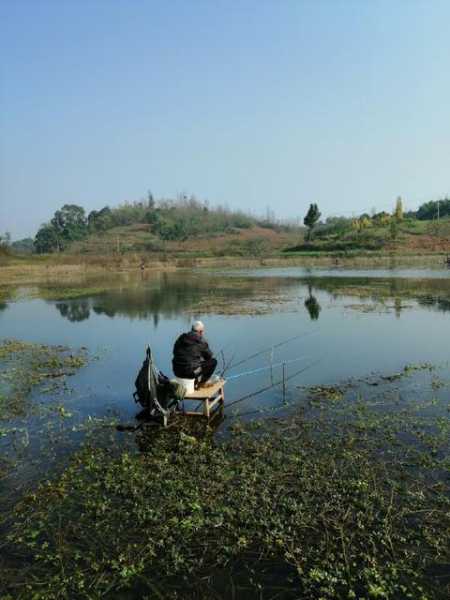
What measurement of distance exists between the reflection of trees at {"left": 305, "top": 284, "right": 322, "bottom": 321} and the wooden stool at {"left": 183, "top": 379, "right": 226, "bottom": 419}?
1246 cm

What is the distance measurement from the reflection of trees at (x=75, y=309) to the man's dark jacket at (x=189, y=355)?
16.5 m

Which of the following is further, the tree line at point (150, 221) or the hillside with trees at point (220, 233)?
the tree line at point (150, 221)

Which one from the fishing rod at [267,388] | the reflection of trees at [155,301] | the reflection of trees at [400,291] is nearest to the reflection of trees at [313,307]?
the reflection of trees at [400,291]

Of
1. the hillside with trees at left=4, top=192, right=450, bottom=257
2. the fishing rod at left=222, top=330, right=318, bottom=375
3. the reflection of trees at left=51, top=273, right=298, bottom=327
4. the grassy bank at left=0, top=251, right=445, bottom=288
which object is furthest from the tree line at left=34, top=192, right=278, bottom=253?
the fishing rod at left=222, top=330, right=318, bottom=375

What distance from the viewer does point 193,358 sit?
9.37 m

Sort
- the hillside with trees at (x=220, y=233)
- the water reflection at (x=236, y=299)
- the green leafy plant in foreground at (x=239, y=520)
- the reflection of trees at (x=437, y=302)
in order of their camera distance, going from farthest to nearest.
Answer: the hillside with trees at (x=220, y=233), the water reflection at (x=236, y=299), the reflection of trees at (x=437, y=302), the green leafy plant in foreground at (x=239, y=520)

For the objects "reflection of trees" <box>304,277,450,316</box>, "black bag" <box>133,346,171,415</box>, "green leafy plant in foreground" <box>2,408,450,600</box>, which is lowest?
"green leafy plant in foreground" <box>2,408,450,600</box>

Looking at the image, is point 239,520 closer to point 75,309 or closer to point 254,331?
point 254,331

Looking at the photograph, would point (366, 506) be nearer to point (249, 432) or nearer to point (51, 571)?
point (249, 432)

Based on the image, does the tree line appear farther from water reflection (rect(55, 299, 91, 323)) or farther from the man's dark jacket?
the man's dark jacket

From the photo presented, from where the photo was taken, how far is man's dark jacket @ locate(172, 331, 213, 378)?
9.30 metres

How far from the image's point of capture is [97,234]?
450 ft

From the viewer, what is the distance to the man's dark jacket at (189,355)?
30.5 feet

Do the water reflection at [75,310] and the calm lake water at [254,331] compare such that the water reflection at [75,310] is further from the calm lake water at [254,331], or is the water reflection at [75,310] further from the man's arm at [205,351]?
the man's arm at [205,351]
